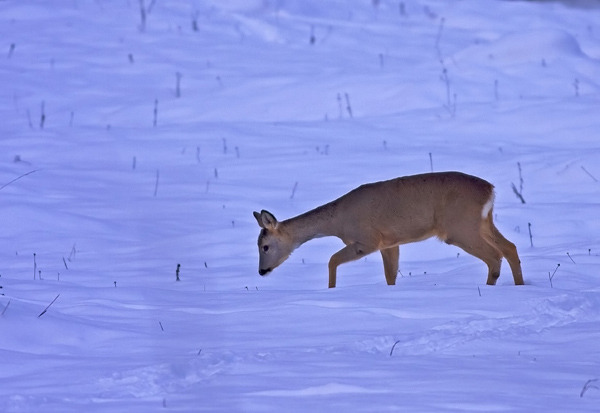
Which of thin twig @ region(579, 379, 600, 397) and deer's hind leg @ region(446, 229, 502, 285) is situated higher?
thin twig @ region(579, 379, 600, 397)

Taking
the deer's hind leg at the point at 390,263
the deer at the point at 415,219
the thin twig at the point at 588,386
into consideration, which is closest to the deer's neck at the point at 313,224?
the deer at the point at 415,219

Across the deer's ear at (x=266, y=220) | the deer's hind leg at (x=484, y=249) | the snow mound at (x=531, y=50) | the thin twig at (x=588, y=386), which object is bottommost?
the snow mound at (x=531, y=50)

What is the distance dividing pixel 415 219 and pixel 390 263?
475 millimetres

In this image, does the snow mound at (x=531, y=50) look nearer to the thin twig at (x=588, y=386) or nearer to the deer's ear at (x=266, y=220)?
the deer's ear at (x=266, y=220)

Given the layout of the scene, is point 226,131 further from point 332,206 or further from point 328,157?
point 332,206

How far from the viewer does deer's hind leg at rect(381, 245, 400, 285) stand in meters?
8.38

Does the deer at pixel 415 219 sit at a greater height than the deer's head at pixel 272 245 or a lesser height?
greater

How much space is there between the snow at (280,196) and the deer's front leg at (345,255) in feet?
1.46

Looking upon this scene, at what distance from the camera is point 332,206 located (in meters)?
8.70

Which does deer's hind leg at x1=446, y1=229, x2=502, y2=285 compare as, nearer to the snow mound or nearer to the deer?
the deer

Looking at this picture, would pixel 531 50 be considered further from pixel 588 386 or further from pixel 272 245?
pixel 588 386

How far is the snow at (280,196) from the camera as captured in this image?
5062 mm

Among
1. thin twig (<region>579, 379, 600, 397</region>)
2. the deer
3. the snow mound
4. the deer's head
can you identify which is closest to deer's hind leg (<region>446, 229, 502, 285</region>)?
the deer

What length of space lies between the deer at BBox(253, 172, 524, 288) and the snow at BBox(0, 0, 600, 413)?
30 cm
